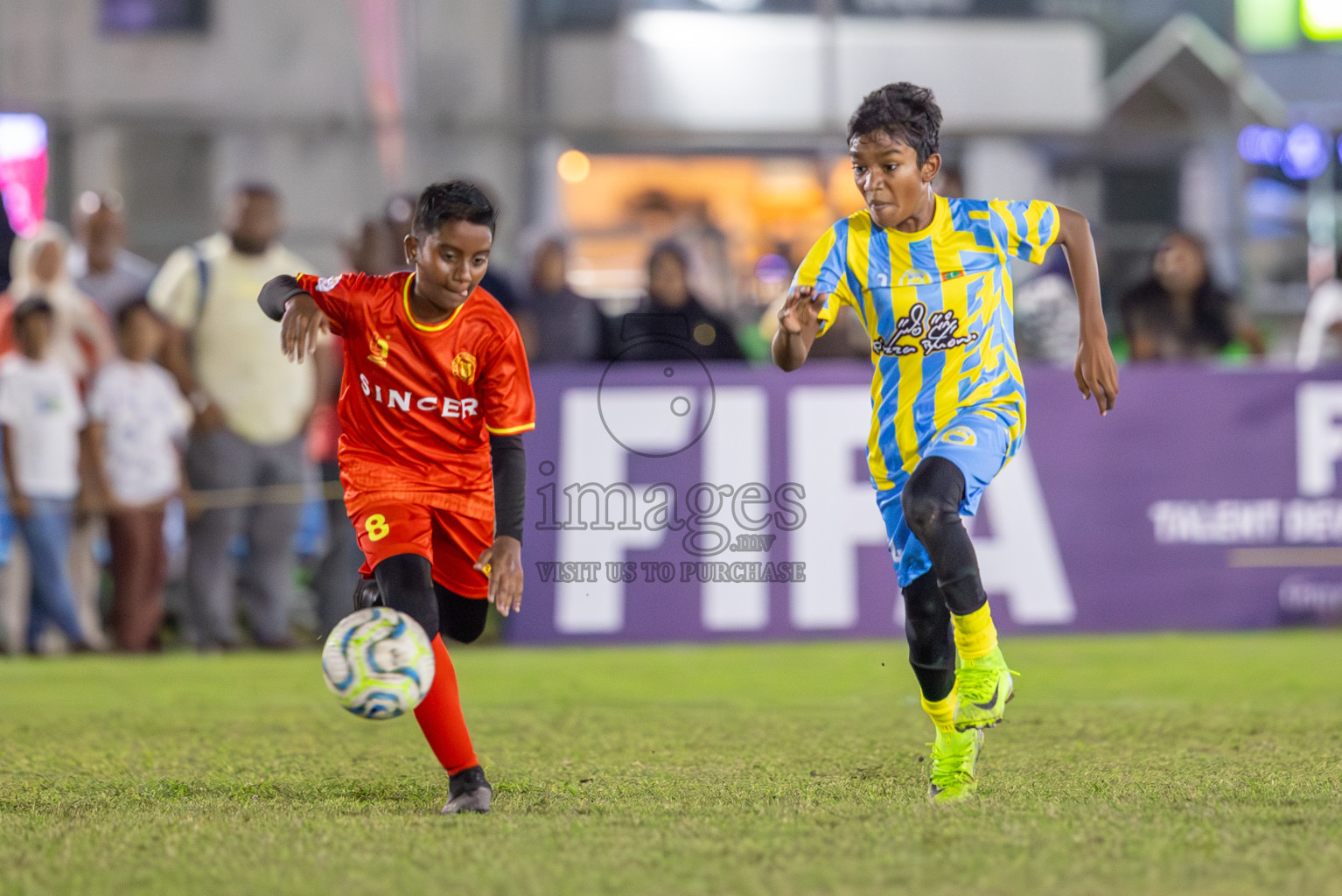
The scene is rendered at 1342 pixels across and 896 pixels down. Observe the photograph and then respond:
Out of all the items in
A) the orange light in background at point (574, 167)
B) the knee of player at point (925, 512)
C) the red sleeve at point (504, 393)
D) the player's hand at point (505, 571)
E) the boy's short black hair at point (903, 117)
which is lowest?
the player's hand at point (505, 571)

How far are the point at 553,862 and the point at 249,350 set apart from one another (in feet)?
21.8

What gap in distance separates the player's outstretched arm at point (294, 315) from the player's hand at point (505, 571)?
71cm

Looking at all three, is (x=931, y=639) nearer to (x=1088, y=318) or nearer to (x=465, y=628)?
(x=1088, y=318)

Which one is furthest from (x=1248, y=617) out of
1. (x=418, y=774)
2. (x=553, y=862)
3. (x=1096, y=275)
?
(x=553, y=862)

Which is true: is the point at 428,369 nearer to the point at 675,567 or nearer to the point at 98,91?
the point at 675,567

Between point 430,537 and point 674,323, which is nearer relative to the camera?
point 430,537

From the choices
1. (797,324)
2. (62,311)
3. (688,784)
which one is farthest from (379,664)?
(62,311)

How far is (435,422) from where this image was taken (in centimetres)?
479

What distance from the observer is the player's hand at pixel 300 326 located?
15.1ft

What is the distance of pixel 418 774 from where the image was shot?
5.38 meters

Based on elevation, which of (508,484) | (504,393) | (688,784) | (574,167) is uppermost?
(574,167)

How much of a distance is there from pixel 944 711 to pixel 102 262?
7140 mm

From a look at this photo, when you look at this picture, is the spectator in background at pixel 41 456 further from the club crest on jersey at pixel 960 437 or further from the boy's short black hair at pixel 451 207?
the club crest on jersey at pixel 960 437

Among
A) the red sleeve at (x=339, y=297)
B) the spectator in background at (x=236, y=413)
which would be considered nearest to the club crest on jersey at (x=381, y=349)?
the red sleeve at (x=339, y=297)
